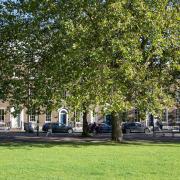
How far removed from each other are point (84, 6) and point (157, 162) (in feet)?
46.9

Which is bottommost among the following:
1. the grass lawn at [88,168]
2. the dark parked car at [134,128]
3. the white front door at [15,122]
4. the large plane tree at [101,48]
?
the grass lawn at [88,168]

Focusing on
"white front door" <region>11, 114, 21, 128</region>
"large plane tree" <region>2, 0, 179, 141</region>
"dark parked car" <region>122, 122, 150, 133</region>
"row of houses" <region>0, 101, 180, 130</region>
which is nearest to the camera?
"large plane tree" <region>2, 0, 179, 141</region>

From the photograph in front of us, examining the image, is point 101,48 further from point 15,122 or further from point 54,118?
point 54,118

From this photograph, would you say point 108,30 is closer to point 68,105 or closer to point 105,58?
point 105,58

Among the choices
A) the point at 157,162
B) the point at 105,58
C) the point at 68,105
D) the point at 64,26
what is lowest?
the point at 157,162

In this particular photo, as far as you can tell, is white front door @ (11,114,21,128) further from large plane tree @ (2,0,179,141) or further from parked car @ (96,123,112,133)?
large plane tree @ (2,0,179,141)

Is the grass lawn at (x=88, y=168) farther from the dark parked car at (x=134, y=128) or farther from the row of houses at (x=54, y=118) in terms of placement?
the row of houses at (x=54, y=118)

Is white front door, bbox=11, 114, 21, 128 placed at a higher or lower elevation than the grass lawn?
higher

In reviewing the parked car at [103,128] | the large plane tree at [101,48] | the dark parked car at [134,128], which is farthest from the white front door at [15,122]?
the large plane tree at [101,48]

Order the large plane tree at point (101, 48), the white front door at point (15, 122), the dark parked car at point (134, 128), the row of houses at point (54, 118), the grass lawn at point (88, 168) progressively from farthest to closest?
the white front door at point (15, 122), the row of houses at point (54, 118), the dark parked car at point (134, 128), the large plane tree at point (101, 48), the grass lawn at point (88, 168)

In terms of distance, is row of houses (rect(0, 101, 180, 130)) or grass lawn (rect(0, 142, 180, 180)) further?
row of houses (rect(0, 101, 180, 130))

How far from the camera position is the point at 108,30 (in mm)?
32688

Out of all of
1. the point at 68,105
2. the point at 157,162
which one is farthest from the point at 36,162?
the point at 68,105

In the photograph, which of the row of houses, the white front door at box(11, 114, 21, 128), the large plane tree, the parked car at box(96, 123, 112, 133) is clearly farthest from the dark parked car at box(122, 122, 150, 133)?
the large plane tree
